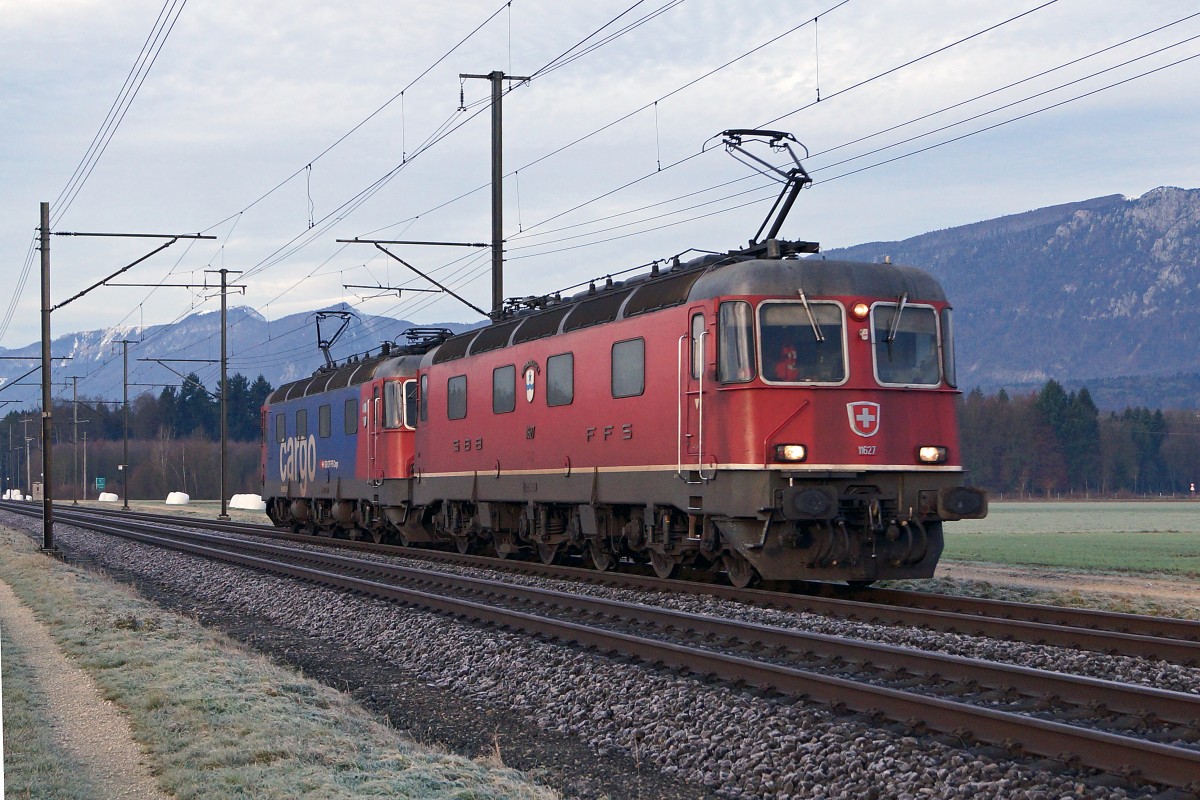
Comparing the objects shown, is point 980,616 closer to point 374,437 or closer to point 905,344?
point 905,344

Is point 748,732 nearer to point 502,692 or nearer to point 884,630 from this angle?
point 502,692

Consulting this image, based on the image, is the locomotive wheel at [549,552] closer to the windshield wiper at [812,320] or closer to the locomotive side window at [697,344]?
the locomotive side window at [697,344]

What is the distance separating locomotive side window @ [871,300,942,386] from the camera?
15344 millimetres

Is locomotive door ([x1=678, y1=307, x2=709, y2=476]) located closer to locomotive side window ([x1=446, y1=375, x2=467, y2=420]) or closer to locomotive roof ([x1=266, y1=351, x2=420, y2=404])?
locomotive side window ([x1=446, y1=375, x2=467, y2=420])

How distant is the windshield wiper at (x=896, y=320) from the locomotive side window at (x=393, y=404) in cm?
1326

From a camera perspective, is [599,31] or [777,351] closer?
[777,351]

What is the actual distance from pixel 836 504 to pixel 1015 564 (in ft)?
39.0

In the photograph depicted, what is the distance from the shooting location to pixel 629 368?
17.4 meters

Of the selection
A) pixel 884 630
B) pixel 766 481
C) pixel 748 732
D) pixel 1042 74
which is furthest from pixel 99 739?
pixel 1042 74

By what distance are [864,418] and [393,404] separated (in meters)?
13.7

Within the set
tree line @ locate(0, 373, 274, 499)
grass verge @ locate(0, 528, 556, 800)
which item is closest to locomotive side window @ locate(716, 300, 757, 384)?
grass verge @ locate(0, 528, 556, 800)

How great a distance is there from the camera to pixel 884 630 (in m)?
12.3

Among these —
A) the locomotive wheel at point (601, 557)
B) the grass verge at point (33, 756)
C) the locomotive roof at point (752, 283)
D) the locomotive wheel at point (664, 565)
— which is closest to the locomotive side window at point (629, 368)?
the locomotive roof at point (752, 283)

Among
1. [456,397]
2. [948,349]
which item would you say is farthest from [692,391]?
[456,397]
